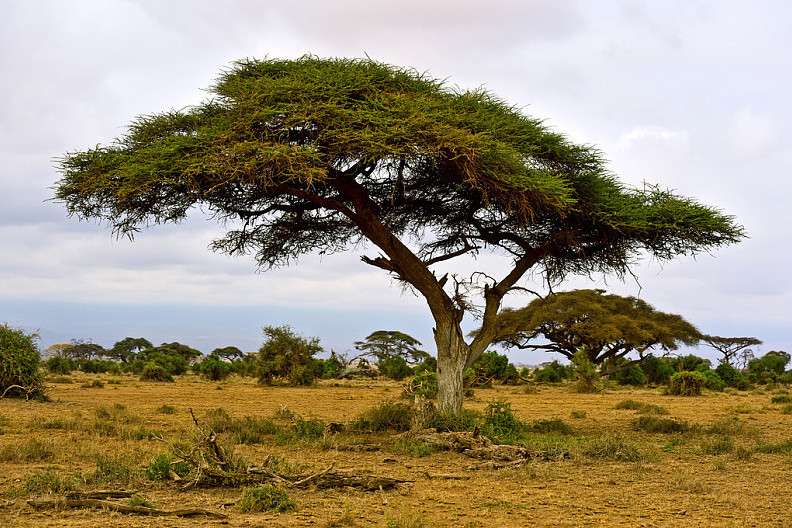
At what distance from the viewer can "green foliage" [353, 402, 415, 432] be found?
45.4ft

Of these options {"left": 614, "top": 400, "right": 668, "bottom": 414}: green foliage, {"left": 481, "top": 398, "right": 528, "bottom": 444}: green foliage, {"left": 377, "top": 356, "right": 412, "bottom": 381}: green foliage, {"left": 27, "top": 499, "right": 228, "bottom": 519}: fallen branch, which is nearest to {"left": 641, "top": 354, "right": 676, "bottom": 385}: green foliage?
{"left": 377, "top": 356, "right": 412, "bottom": 381}: green foliage

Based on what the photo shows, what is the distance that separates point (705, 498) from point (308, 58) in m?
10.1

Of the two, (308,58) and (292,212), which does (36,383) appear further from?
(308,58)

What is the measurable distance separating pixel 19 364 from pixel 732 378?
33035mm

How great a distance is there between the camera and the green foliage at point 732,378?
34.9 metres

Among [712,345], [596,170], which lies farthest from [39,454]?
[712,345]

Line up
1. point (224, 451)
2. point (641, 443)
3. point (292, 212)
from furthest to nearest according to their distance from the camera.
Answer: point (292, 212), point (641, 443), point (224, 451)

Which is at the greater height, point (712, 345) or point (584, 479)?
point (712, 345)

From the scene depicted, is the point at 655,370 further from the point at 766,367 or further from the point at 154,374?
the point at 154,374

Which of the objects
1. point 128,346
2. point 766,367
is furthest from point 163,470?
point 128,346

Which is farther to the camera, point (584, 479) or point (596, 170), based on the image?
point (596, 170)

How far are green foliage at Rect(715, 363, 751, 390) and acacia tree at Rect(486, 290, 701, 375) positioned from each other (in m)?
2.06

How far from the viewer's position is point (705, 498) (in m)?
8.05

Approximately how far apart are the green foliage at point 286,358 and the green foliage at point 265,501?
2357 cm
